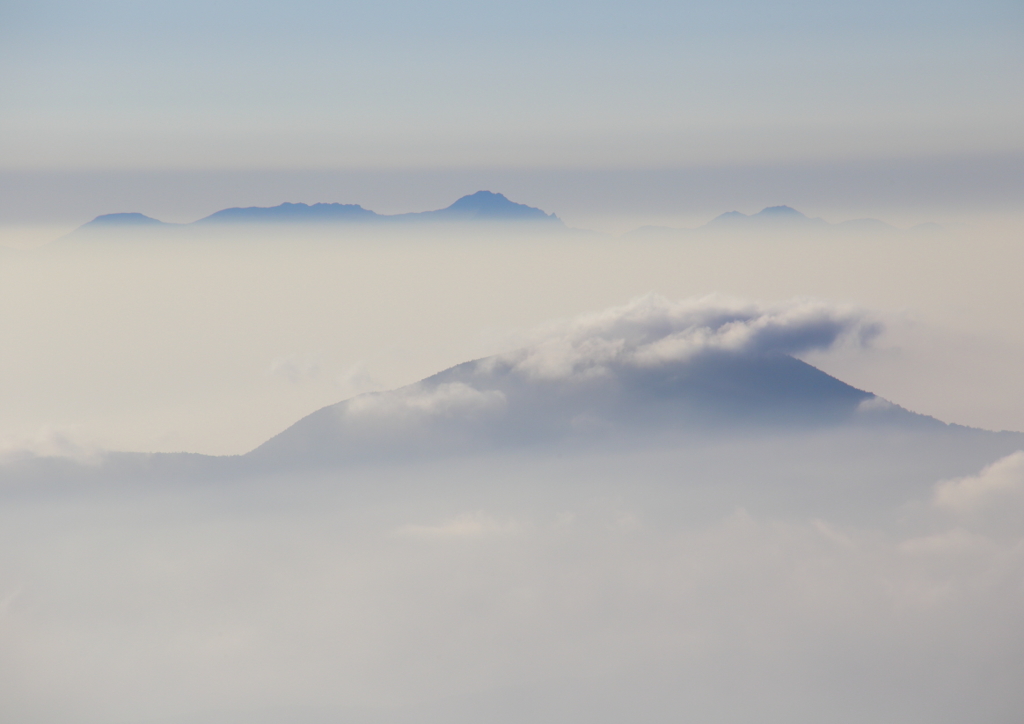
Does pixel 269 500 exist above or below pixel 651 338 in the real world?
below

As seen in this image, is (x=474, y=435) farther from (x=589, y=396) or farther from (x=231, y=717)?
(x=231, y=717)

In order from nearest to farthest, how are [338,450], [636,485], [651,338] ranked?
[651,338]
[338,450]
[636,485]

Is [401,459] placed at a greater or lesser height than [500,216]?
lesser

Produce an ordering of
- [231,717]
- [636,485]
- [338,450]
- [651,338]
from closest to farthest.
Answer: [231,717]
[651,338]
[338,450]
[636,485]

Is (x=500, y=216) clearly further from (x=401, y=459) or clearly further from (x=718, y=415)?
(x=718, y=415)

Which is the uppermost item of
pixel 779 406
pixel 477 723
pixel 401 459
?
pixel 779 406

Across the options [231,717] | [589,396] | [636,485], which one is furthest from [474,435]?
[231,717]

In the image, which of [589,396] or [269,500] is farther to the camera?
[589,396]

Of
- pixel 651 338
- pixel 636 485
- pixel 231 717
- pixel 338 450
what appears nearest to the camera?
pixel 231 717

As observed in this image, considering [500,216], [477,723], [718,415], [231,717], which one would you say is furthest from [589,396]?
[231,717]
